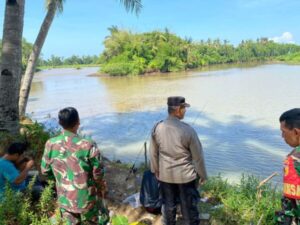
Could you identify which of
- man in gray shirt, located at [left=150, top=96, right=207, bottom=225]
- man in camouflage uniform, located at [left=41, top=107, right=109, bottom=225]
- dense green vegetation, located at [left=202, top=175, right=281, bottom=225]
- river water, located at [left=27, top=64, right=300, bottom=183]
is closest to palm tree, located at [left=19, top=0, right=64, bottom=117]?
river water, located at [left=27, top=64, right=300, bottom=183]

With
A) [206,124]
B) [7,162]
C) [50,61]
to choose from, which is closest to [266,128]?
[206,124]

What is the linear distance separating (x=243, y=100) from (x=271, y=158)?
28.8 ft

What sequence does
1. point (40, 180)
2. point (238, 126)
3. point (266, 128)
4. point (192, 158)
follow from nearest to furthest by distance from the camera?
point (192, 158), point (40, 180), point (266, 128), point (238, 126)

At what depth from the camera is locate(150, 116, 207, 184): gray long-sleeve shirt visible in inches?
117

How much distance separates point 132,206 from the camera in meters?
4.01

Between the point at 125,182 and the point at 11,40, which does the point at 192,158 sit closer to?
the point at 125,182

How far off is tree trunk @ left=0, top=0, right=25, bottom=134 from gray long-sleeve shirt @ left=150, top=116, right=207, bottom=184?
3.04 metres

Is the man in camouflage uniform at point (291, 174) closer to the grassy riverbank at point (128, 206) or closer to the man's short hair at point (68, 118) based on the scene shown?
the grassy riverbank at point (128, 206)

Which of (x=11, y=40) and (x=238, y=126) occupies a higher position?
(x=11, y=40)

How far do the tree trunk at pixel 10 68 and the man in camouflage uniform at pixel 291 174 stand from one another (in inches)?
174

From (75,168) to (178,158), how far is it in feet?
3.37

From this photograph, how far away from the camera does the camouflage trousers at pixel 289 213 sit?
1.72 metres

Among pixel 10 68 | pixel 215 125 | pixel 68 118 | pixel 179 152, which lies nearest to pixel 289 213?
pixel 179 152

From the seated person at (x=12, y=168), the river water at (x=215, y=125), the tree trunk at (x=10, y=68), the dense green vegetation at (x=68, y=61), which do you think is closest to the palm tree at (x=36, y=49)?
the river water at (x=215, y=125)
